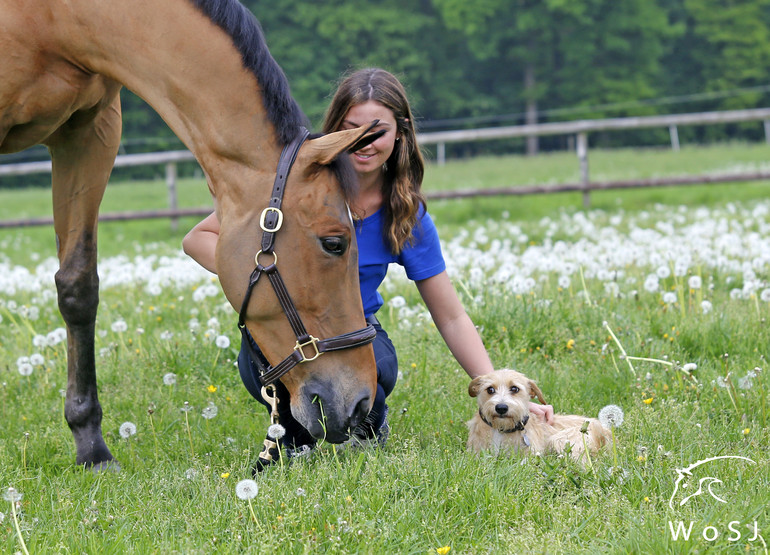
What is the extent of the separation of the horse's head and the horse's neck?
0.20 meters

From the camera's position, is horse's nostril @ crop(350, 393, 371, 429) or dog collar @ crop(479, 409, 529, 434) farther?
dog collar @ crop(479, 409, 529, 434)

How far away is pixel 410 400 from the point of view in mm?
4211

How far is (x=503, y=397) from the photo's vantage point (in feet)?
11.3

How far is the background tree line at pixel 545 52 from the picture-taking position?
4384cm

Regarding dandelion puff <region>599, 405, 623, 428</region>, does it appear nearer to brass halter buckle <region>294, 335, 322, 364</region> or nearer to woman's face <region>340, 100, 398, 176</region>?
brass halter buckle <region>294, 335, 322, 364</region>

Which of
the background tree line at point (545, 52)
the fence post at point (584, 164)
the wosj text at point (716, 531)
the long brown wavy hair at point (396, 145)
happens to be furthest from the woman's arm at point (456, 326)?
the background tree line at point (545, 52)

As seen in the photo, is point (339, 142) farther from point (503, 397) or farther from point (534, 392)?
point (534, 392)

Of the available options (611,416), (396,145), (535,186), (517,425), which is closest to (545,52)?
(535,186)

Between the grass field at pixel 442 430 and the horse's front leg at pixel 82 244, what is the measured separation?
17cm

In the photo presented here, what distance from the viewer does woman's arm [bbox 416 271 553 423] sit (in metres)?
3.81

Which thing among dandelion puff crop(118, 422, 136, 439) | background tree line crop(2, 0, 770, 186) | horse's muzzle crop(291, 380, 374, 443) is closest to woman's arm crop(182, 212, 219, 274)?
dandelion puff crop(118, 422, 136, 439)

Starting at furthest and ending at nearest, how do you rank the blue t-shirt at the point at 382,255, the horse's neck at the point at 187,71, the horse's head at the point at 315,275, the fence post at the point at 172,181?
1. the fence post at the point at 172,181
2. the blue t-shirt at the point at 382,255
3. the horse's neck at the point at 187,71
4. the horse's head at the point at 315,275

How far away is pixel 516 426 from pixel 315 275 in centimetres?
121

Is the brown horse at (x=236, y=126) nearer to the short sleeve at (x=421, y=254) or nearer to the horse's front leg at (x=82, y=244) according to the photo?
the horse's front leg at (x=82, y=244)
